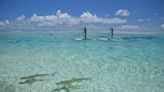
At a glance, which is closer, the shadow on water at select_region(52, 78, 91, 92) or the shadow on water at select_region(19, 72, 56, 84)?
the shadow on water at select_region(52, 78, 91, 92)

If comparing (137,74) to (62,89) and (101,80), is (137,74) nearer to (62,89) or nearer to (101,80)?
(101,80)

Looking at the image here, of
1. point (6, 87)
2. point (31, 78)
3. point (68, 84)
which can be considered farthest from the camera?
point (31, 78)

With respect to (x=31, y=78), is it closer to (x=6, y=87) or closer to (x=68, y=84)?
(x=6, y=87)

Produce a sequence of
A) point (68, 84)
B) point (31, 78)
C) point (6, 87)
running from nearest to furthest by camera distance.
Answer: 1. point (6, 87)
2. point (68, 84)
3. point (31, 78)

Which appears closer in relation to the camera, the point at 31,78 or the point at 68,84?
the point at 68,84

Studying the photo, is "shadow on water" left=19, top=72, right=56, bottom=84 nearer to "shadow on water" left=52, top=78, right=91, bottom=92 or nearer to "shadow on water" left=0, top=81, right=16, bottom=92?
"shadow on water" left=0, top=81, right=16, bottom=92

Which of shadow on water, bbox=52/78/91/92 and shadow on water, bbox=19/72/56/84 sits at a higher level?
shadow on water, bbox=19/72/56/84

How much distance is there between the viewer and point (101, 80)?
859cm

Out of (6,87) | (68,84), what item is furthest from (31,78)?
(68,84)

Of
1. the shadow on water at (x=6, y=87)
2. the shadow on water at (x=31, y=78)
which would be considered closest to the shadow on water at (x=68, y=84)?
the shadow on water at (x=31, y=78)

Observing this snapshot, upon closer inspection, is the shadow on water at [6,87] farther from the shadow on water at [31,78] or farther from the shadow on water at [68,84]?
the shadow on water at [68,84]

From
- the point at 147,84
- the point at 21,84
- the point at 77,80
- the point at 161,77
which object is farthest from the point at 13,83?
the point at 161,77

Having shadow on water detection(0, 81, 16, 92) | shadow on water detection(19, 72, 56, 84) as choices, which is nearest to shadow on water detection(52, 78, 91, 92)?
shadow on water detection(19, 72, 56, 84)

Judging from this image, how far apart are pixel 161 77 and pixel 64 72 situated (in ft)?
14.4
